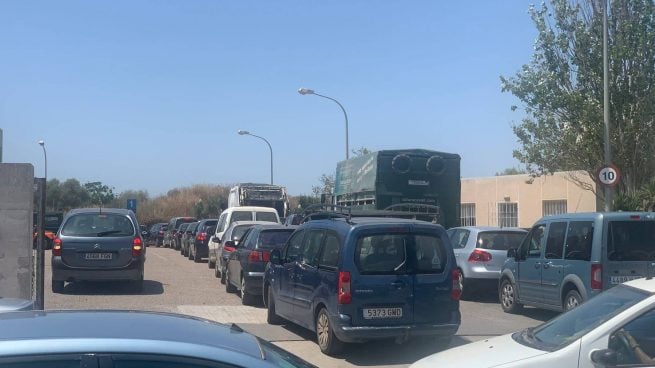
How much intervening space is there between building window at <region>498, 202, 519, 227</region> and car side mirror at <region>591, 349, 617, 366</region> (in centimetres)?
2919

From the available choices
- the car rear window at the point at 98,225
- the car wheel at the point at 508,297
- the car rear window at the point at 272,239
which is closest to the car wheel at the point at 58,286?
the car rear window at the point at 98,225

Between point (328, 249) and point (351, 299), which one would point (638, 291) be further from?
point (328, 249)

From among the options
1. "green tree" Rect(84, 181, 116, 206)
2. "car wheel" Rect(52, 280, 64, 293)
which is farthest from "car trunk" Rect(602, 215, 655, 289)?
"green tree" Rect(84, 181, 116, 206)

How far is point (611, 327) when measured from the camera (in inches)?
230

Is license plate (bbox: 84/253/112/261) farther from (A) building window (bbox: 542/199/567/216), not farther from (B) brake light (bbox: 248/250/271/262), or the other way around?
(A) building window (bbox: 542/199/567/216)

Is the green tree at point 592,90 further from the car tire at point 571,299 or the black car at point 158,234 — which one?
the black car at point 158,234

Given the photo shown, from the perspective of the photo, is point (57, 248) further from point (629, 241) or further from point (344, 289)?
point (629, 241)

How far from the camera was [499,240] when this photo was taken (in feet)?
54.9

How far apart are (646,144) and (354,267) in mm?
17612

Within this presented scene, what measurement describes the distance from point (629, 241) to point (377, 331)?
431 centimetres

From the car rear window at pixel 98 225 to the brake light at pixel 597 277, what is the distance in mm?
9131

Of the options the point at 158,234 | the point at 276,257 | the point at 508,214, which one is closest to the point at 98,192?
the point at 158,234

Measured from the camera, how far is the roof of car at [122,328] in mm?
3416

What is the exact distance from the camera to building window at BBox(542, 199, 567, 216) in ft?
104
